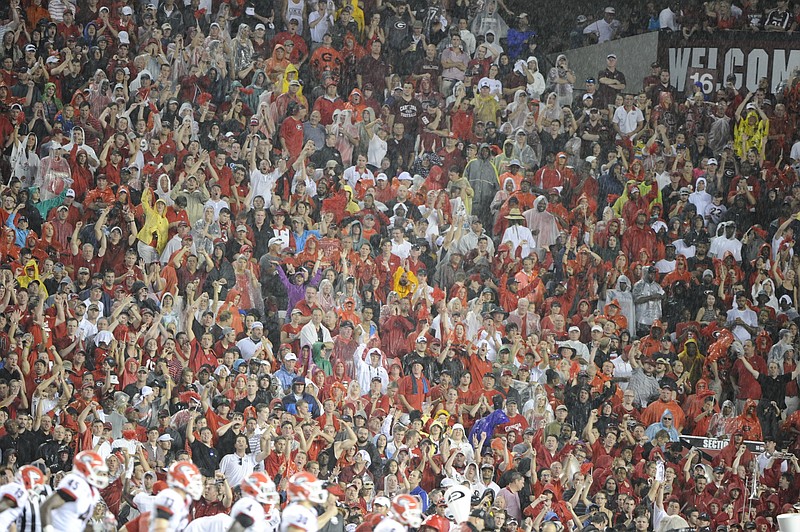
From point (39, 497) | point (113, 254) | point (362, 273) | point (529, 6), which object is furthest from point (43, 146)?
point (529, 6)

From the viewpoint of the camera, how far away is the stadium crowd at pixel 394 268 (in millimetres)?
14289

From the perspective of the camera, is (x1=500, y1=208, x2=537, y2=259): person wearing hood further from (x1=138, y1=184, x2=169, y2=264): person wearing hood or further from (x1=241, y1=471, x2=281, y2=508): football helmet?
(x1=241, y1=471, x2=281, y2=508): football helmet

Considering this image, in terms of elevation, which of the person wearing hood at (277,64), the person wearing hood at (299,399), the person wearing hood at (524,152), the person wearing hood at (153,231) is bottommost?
the person wearing hood at (299,399)

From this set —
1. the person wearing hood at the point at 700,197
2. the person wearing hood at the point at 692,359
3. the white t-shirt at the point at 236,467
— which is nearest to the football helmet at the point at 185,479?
the white t-shirt at the point at 236,467

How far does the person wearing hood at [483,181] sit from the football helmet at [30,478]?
7.58 meters

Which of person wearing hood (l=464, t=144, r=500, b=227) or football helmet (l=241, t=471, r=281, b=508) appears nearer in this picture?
football helmet (l=241, t=471, r=281, b=508)

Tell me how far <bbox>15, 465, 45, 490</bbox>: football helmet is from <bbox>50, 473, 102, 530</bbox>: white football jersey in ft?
1.50

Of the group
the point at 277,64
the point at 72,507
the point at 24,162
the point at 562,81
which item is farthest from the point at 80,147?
the point at 562,81

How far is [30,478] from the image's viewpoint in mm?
11711

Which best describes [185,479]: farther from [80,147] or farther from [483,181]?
[483,181]

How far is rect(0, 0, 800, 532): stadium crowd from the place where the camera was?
14.3 m

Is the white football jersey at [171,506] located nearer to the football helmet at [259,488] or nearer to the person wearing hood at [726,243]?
the football helmet at [259,488]

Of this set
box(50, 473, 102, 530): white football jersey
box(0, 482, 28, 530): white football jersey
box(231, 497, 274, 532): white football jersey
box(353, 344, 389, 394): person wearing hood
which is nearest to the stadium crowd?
box(353, 344, 389, 394): person wearing hood

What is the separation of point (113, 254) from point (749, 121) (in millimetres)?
9226
